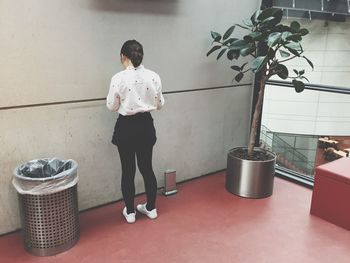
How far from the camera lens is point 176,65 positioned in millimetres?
3262

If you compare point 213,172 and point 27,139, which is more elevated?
point 27,139

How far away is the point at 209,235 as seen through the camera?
2.63 m

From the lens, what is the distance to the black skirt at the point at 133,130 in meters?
2.51

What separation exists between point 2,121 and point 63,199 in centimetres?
76

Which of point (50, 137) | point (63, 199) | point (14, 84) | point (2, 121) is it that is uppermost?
point (14, 84)

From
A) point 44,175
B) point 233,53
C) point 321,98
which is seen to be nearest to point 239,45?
point 233,53

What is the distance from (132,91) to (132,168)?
68 cm

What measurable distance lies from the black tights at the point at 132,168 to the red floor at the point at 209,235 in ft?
0.83

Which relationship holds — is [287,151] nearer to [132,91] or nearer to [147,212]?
[147,212]

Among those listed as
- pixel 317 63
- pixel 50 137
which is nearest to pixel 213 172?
pixel 50 137

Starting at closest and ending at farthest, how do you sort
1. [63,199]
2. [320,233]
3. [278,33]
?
[63,199], [320,233], [278,33]

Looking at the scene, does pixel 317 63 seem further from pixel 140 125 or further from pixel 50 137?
pixel 50 137

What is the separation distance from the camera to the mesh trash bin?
221 centimetres

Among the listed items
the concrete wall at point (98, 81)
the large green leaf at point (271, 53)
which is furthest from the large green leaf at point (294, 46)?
the concrete wall at point (98, 81)
